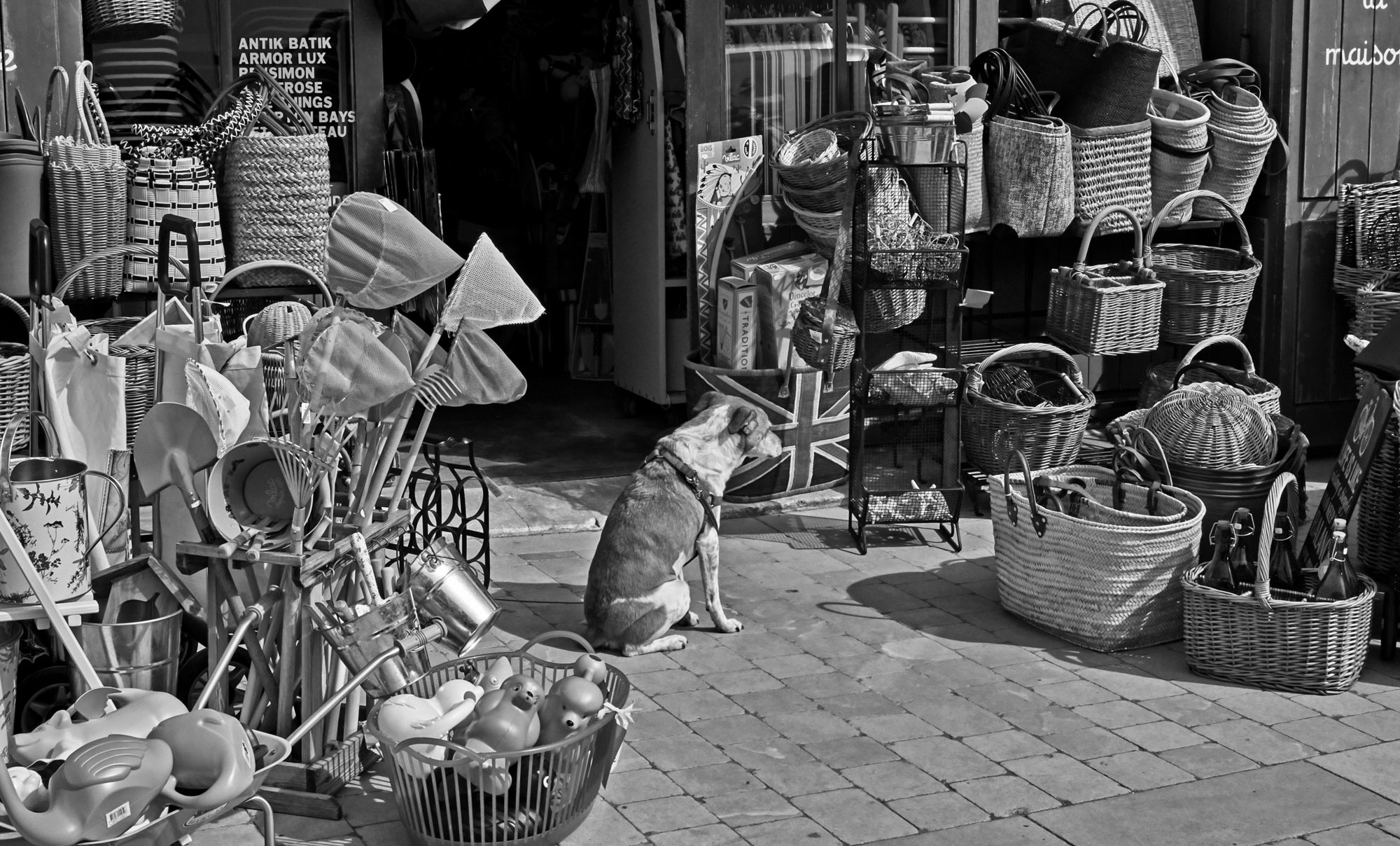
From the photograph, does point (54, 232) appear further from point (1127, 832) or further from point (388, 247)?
point (1127, 832)

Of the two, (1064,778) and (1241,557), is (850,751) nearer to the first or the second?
(1064,778)

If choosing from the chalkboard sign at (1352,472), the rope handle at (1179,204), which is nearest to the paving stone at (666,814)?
the chalkboard sign at (1352,472)

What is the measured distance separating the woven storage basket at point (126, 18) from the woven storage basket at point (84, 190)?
0.29 meters

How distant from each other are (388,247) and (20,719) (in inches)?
71.9

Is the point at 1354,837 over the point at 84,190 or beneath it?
beneath

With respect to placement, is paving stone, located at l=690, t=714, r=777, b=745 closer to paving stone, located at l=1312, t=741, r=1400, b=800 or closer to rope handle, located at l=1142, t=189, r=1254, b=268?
paving stone, located at l=1312, t=741, r=1400, b=800

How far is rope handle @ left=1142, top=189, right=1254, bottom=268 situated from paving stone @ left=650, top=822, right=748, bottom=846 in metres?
4.45

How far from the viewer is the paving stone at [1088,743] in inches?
187

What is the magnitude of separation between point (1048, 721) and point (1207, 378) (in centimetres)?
324

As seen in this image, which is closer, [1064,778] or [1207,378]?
[1064,778]

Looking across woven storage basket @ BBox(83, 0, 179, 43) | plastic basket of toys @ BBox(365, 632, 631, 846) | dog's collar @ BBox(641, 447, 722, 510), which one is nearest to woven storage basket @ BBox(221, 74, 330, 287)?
woven storage basket @ BBox(83, 0, 179, 43)

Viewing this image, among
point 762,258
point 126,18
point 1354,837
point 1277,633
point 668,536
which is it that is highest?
point 126,18

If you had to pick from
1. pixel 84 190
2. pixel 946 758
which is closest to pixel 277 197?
pixel 84 190

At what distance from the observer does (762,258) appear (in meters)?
7.94
